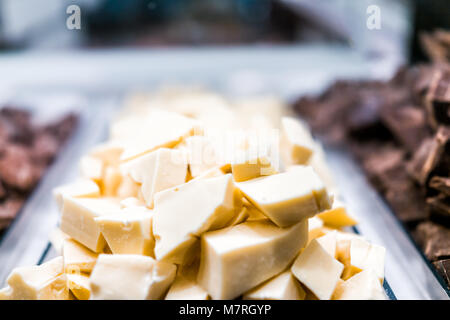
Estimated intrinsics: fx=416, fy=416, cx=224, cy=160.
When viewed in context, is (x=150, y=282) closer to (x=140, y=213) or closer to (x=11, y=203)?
(x=140, y=213)

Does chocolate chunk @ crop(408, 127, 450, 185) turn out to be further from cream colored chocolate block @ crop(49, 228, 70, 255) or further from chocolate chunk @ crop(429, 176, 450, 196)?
cream colored chocolate block @ crop(49, 228, 70, 255)

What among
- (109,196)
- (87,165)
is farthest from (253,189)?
(87,165)

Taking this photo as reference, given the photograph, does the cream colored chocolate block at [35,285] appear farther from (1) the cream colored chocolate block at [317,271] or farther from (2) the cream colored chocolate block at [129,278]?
(1) the cream colored chocolate block at [317,271]

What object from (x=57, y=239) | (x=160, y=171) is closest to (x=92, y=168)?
(x=57, y=239)

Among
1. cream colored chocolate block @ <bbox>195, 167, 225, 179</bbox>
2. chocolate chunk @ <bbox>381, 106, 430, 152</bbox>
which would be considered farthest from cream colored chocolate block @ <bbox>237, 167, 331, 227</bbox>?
chocolate chunk @ <bbox>381, 106, 430, 152</bbox>

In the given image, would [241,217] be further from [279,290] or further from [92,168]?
[92,168]

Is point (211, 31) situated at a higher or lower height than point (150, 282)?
higher
